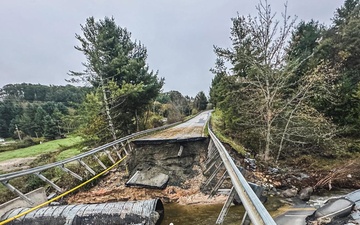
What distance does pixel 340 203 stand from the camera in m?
4.69

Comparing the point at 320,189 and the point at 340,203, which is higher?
the point at 340,203

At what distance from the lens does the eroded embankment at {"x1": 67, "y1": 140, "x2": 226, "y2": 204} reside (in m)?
6.53

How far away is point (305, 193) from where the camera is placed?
6387mm

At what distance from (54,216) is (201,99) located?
162 feet

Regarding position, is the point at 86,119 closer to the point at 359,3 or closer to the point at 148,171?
the point at 148,171

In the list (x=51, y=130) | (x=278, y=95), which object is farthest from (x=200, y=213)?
(x=51, y=130)

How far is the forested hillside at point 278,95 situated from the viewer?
923cm

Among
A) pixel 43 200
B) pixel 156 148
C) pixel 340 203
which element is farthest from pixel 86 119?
pixel 340 203

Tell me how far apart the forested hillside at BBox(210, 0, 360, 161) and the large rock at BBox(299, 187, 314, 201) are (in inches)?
117

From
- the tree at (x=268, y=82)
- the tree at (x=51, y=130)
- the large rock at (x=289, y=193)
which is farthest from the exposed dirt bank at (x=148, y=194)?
the tree at (x=51, y=130)

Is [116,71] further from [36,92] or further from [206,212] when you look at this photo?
[36,92]

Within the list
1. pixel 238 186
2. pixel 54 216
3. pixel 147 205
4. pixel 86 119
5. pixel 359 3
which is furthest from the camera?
pixel 359 3

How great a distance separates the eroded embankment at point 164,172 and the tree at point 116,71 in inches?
116

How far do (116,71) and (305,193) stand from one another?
37.3 feet
